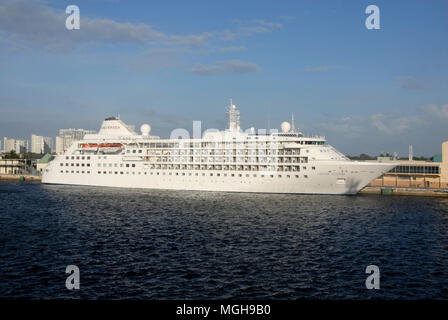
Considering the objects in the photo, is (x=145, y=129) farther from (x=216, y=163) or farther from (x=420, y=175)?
(x=420, y=175)

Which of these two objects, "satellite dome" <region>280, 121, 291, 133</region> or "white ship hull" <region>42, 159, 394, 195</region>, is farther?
"satellite dome" <region>280, 121, 291, 133</region>

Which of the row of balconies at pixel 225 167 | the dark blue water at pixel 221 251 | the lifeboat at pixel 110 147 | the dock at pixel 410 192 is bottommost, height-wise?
the dark blue water at pixel 221 251

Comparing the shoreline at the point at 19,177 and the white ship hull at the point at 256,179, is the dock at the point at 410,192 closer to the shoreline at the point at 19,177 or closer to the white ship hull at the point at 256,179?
the white ship hull at the point at 256,179

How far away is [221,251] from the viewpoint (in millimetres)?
23250

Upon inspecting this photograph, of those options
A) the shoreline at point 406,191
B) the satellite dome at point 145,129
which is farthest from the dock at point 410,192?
the satellite dome at point 145,129

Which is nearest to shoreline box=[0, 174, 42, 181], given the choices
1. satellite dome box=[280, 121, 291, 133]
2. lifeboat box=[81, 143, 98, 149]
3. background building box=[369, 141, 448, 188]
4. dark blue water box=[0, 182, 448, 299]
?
lifeboat box=[81, 143, 98, 149]

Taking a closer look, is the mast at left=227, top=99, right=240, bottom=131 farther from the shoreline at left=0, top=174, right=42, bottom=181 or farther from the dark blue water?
the shoreline at left=0, top=174, right=42, bottom=181

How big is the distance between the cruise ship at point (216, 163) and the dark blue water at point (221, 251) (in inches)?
505

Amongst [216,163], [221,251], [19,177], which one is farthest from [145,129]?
[221,251]

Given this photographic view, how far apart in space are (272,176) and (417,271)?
122ft

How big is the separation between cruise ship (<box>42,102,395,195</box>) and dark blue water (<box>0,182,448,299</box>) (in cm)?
1284

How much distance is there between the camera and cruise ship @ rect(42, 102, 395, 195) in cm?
5450

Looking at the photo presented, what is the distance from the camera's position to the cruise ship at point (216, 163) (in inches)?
2146
